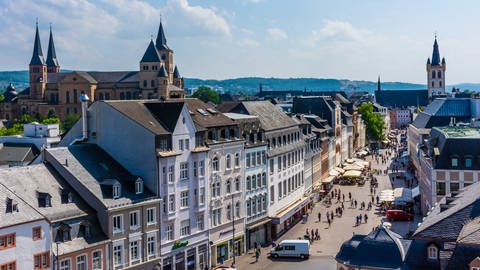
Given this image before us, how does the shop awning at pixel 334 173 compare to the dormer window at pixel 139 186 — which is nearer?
the dormer window at pixel 139 186

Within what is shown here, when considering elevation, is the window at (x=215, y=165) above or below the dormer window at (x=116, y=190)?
above

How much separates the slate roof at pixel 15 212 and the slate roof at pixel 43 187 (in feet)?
3.28

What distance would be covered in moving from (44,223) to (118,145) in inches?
552

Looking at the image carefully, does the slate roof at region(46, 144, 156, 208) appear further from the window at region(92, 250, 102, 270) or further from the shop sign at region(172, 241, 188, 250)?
the shop sign at region(172, 241, 188, 250)

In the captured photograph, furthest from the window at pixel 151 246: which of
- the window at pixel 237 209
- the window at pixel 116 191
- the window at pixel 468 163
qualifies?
the window at pixel 468 163

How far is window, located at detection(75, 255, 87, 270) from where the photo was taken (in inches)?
1927

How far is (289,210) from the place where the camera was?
80938 mm

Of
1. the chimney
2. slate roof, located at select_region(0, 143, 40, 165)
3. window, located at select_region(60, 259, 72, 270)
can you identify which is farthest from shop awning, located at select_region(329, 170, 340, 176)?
window, located at select_region(60, 259, 72, 270)

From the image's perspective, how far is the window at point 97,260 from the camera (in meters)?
50.3

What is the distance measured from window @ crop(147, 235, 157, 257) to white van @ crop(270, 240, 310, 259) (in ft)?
46.8

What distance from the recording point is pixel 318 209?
95188 millimetres

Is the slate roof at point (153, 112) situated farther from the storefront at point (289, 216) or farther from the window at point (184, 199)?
the storefront at point (289, 216)

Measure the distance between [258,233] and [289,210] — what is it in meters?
7.97

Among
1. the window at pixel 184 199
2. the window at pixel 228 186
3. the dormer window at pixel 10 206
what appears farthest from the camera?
the window at pixel 228 186
